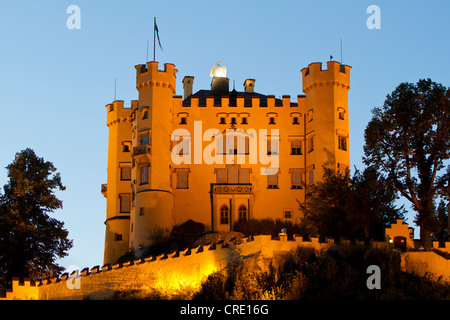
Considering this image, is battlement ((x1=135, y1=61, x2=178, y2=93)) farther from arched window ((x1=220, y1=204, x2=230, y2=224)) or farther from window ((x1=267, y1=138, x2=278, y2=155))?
arched window ((x1=220, y1=204, x2=230, y2=224))

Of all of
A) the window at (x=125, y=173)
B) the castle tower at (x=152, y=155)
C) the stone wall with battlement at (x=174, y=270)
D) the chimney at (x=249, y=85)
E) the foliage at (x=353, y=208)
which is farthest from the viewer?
the chimney at (x=249, y=85)

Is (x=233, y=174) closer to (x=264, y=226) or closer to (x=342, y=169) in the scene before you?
(x=264, y=226)

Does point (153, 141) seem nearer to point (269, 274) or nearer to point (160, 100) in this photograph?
point (160, 100)

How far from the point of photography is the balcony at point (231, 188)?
8056 cm

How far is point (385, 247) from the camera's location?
6053 centimetres

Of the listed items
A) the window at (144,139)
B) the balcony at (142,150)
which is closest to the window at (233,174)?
the balcony at (142,150)

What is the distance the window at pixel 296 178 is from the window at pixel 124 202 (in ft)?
43.2

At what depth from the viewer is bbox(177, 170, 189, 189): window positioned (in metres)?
81.1

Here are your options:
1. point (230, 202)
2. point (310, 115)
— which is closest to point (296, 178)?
point (310, 115)

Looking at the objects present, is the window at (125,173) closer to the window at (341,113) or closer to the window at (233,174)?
the window at (233,174)

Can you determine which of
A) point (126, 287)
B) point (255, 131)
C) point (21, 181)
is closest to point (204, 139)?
point (255, 131)

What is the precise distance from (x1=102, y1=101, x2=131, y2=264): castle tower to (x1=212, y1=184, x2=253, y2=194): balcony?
7.80m

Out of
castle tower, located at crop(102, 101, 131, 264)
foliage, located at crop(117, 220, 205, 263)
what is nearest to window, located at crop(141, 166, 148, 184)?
foliage, located at crop(117, 220, 205, 263)
